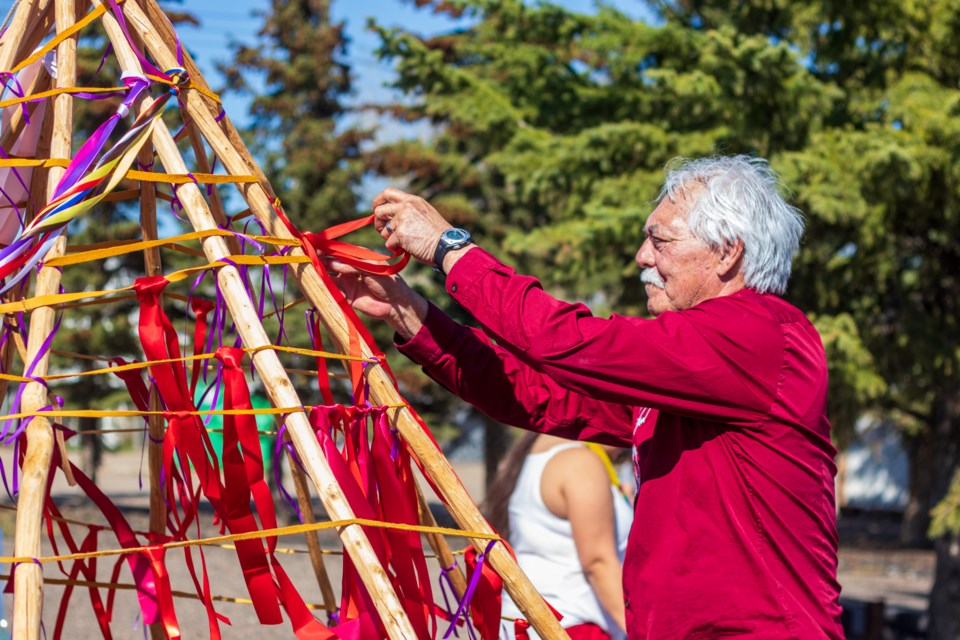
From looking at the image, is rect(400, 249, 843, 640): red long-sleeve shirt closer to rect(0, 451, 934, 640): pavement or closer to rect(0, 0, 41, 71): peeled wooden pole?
rect(0, 451, 934, 640): pavement

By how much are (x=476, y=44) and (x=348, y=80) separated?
825 centimetres

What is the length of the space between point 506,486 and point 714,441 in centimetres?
156

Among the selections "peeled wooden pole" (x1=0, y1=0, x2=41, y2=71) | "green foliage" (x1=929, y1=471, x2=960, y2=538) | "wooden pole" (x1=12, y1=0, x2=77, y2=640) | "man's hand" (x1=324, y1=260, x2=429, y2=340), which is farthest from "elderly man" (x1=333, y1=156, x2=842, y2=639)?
"green foliage" (x1=929, y1=471, x2=960, y2=538)

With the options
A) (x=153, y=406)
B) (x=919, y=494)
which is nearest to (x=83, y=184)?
(x=153, y=406)

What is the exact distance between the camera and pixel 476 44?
880 cm

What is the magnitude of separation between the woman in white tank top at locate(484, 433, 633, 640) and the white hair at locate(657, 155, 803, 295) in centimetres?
117

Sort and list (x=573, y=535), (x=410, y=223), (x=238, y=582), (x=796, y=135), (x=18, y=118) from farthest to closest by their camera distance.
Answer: (x=238, y=582), (x=796, y=135), (x=573, y=535), (x=18, y=118), (x=410, y=223)

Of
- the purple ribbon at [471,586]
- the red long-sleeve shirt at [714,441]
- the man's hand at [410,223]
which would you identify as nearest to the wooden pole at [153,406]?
the man's hand at [410,223]

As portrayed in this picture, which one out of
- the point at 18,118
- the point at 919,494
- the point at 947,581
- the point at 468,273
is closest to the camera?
the point at 468,273

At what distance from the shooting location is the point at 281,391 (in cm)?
192

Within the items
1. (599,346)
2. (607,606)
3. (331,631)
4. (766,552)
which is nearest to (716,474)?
(766,552)

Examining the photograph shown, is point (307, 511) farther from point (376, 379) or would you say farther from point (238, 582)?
point (238, 582)

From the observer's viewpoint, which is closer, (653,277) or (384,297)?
(653,277)

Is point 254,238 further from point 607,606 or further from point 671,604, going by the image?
point 607,606
